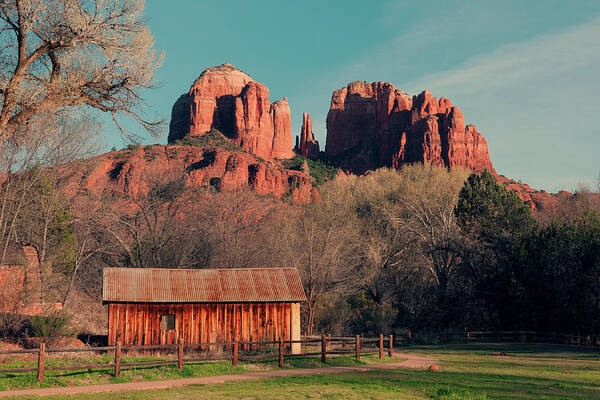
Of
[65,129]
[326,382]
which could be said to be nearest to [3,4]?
[326,382]

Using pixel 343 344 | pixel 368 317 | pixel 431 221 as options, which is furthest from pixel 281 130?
pixel 343 344

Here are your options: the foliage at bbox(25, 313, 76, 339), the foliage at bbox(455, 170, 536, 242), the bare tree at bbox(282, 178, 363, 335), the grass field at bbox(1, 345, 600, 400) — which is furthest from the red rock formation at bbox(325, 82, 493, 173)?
the foliage at bbox(25, 313, 76, 339)

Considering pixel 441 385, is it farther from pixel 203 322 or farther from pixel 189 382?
pixel 203 322

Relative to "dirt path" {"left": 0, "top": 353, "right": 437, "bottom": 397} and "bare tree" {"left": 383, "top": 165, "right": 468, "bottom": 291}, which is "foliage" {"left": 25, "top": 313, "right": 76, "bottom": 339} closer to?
"dirt path" {"left": 0, "top": 353, "right": 437, "bottom": 397}

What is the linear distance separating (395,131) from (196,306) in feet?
417

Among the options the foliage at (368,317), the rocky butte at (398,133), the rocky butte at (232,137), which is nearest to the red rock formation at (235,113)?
the rocky butte at (232,137)

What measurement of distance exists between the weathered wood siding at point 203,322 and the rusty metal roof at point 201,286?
0.35 meters

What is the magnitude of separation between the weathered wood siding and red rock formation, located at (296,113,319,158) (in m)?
136

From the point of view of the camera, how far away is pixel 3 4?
12039mm

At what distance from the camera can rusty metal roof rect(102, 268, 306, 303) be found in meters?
22.9

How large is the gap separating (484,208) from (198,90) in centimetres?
11368

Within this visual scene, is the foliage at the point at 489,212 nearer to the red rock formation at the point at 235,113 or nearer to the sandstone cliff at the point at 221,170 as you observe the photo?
the sandstone cliff at the point at 221,170

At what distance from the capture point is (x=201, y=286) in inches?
949

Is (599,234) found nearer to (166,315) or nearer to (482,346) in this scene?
(482,346)
